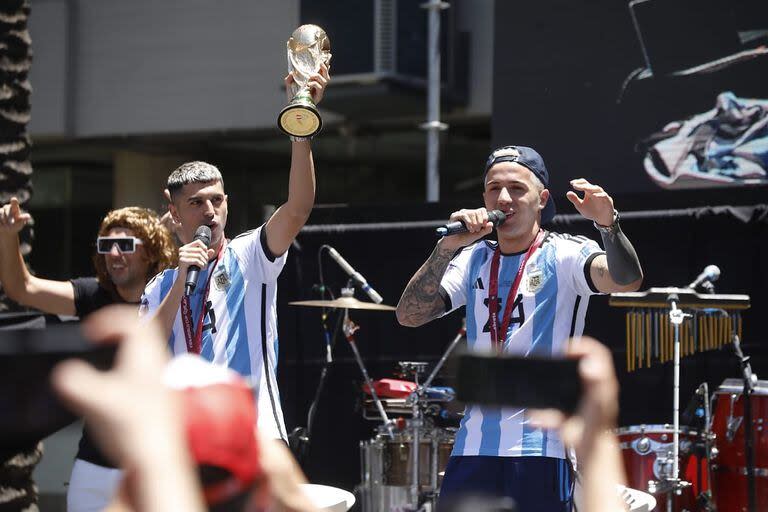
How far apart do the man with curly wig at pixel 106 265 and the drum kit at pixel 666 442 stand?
8.11 feet

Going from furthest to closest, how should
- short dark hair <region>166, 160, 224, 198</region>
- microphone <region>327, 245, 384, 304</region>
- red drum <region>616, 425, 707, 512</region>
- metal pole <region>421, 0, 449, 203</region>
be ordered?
metal pole <region>421, 0, 449, 203</region>, microphone <region>327, 245, 384, 304</region>, red drum <region>616, 425, 707, 512</region>, short dark hair <region>166, 160, 224, 198</region>

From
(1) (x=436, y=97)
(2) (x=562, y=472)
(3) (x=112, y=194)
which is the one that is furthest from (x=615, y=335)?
(3) (x=112, y=194)

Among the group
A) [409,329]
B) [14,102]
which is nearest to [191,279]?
[14,102]

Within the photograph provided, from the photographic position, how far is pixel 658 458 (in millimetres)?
6754

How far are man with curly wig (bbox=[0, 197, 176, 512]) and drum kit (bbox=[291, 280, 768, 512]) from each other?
2.47m

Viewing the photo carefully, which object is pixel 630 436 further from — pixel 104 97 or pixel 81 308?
pixel 104 97

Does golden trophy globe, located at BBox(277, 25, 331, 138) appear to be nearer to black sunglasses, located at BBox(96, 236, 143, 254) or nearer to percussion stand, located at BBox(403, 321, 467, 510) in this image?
black sunglasses, located at BBox(96, 236, 143, 254)

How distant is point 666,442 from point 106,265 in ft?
11.3

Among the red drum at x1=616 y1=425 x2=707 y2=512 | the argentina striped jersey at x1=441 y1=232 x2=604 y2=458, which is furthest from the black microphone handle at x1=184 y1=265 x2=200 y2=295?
the red drum at x1=616 y1=425 x2=707 y2=512

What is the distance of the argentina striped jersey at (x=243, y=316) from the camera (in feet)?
13.8

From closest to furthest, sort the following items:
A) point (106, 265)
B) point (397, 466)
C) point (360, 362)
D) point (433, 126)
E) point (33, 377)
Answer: point (33, 377) → point (106, 265) → point (397, 466) → point (360, 362) → point (433, 126)

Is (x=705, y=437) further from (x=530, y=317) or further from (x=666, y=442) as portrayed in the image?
(x=530, y=317)

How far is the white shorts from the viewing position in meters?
4.22

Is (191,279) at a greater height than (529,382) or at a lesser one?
greater
